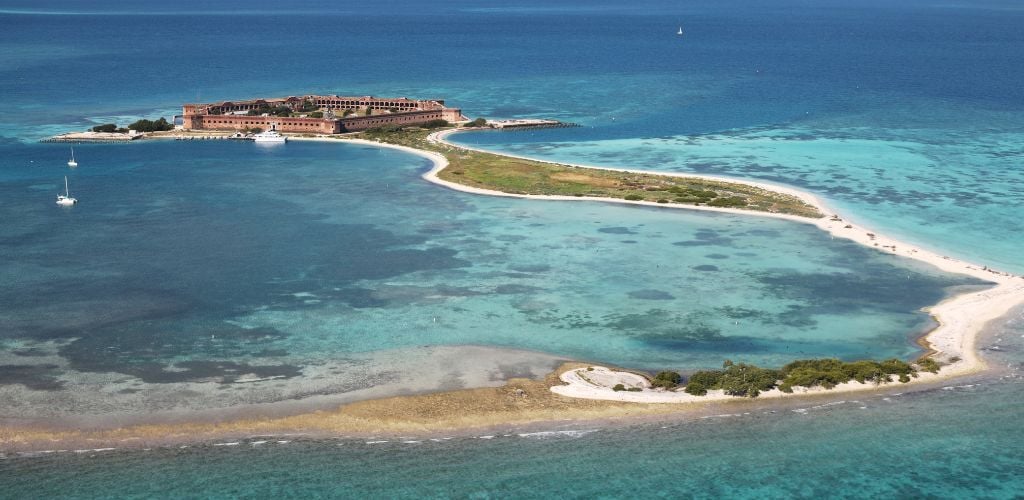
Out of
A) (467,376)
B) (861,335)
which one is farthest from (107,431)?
(861,335)

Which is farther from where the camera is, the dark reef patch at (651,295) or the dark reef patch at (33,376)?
the dark reef patch at (651,295)

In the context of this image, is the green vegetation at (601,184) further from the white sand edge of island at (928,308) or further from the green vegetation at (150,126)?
the green vegetation at (150,126)

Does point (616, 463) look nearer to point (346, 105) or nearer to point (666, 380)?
point (666, 380)

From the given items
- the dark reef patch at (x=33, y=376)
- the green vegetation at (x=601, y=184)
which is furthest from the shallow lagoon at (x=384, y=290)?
the green vegetation at (x=601, y=184)

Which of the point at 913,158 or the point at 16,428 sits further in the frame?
the point at 913,158

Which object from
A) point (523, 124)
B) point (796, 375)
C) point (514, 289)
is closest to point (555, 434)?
point (796, 375)

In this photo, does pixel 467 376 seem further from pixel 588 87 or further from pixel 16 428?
pixel 588 87
